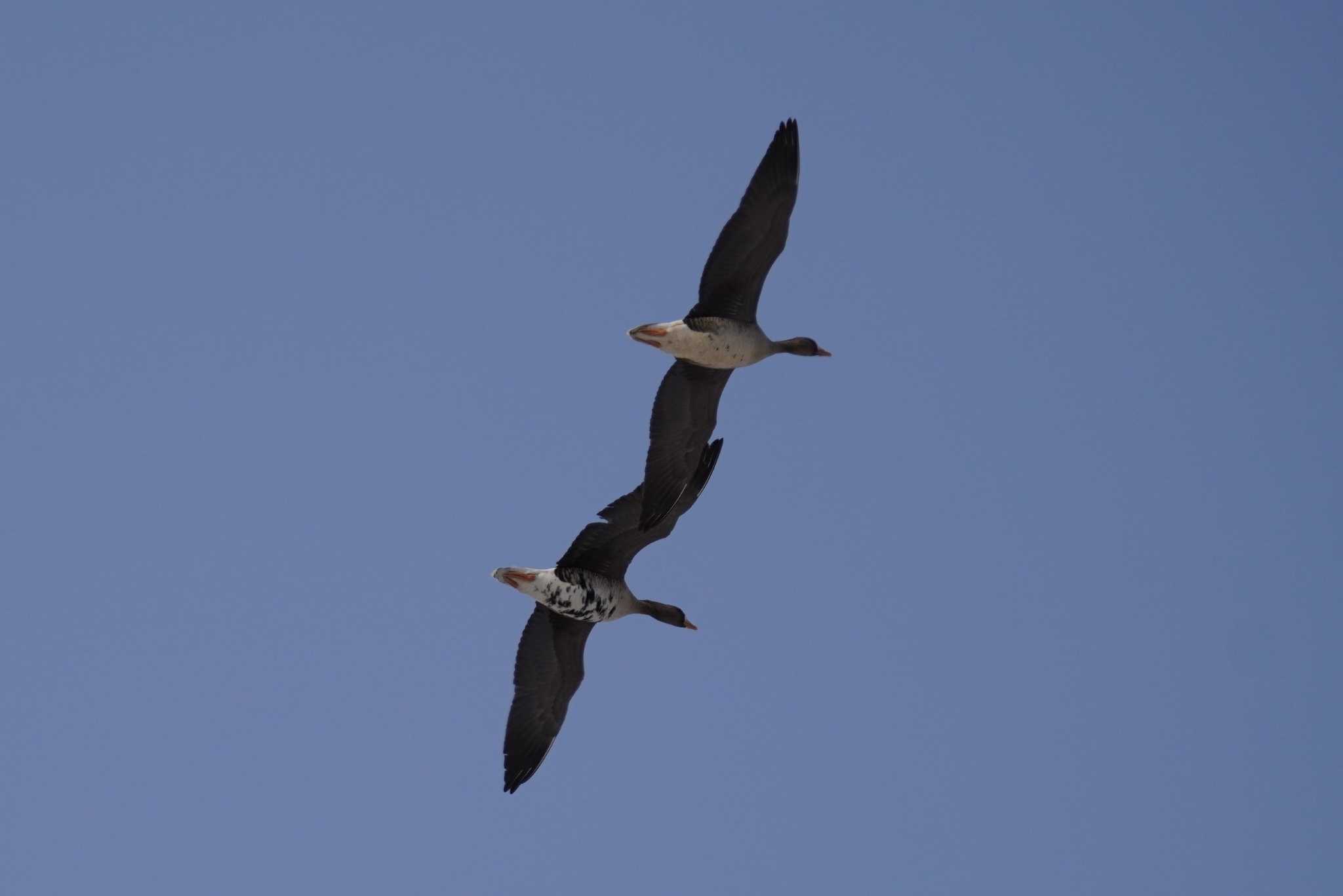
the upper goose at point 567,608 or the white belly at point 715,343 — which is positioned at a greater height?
the white belly at point 715,343

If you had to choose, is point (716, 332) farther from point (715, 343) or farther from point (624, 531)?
point (624, 531)

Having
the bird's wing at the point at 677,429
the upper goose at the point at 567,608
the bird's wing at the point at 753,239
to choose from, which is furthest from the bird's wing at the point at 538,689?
the bird's wing at the point at 753,239

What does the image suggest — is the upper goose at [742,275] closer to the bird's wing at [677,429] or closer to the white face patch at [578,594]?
the bird's wing at [677,429]

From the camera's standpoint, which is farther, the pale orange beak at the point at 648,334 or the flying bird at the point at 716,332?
the pale orange beak at the point at 648,334

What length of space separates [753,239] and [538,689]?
282 inches

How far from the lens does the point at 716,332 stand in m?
35.0

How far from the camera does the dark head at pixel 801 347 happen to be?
36594 mm

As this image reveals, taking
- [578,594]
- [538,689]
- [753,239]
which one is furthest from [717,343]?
[538,689]

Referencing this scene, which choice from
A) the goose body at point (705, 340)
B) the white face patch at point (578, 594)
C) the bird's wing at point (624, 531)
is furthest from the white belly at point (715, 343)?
the white face patch at point (578, 594)

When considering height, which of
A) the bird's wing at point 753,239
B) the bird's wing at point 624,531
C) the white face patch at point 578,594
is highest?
the bird's wing at point 753,239

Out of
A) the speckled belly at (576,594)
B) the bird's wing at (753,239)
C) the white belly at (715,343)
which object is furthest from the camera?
the white belly at (715,343)

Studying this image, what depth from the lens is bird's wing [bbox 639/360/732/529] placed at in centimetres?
3488

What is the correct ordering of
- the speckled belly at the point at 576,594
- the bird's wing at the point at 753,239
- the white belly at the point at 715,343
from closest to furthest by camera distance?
the bird's wing at the point at 753,239, the speckled belly at the point at 576,594, the white belly at the point at 715,343

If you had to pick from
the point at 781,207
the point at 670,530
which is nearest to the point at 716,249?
the point at 781,207
